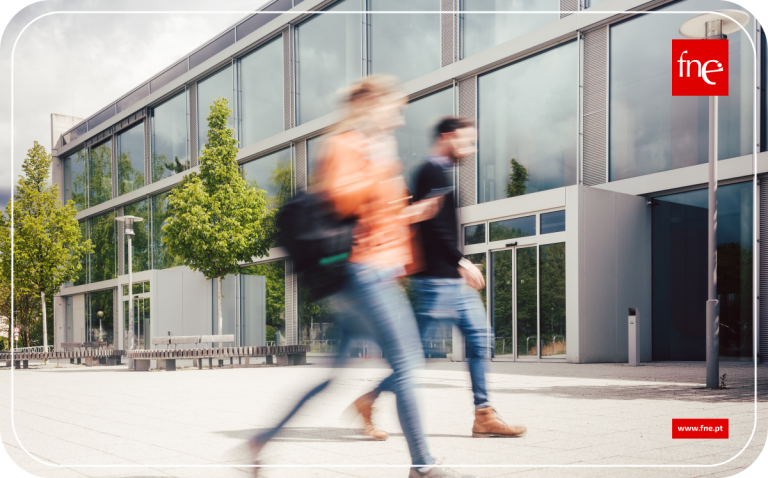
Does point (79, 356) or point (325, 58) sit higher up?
point (325, 58)

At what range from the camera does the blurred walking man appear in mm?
2775

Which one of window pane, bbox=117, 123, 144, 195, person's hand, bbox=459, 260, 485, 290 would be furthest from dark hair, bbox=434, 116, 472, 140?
window pane, bbox=117, 123, 144, 195

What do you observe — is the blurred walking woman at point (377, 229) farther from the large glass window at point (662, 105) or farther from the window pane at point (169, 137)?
the window pane at point (169, 137)

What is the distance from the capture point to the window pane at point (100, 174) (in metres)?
4.88

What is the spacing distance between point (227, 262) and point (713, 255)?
12.5 meters

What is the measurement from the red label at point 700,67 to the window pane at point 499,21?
98 cm

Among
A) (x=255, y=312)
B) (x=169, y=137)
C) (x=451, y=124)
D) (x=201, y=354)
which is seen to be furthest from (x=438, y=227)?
(x=255, y=312)

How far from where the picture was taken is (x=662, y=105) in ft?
18.4

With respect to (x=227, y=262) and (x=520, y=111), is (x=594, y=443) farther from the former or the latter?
(x=227, y=262)

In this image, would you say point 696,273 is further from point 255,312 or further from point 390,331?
point 255,312

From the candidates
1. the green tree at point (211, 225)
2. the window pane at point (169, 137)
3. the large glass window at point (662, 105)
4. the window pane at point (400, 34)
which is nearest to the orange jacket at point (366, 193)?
the window pane at point (400, 34)

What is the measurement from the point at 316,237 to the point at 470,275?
1.03 m

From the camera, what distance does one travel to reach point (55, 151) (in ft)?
11.6

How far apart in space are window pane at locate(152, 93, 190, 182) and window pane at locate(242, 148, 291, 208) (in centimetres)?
58
